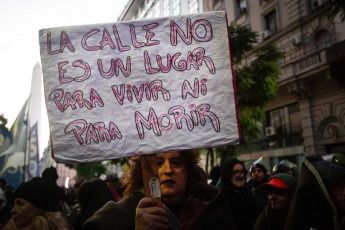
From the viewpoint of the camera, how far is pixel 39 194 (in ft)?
8.67

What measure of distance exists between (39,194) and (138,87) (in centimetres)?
133

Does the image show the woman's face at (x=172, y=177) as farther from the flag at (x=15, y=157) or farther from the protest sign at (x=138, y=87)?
the flag at (x=15, y=157)

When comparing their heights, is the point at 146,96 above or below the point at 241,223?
above

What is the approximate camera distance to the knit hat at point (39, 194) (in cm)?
264

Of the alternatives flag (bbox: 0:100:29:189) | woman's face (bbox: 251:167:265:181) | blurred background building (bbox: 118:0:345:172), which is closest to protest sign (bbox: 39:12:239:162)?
woman's face (bbox: 251:167:265:181)

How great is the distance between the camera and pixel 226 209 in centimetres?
207

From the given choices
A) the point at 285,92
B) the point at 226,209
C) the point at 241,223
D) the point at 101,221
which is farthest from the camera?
the point at 285,92

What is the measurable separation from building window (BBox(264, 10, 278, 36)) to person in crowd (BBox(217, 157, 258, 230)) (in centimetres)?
1574

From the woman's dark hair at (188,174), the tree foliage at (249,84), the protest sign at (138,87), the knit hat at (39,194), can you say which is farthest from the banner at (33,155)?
the tree foliage at (249,84)

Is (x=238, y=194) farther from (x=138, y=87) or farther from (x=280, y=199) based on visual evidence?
(x=138, y=87)

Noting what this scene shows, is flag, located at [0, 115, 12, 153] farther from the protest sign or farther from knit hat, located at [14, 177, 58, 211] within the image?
the protest sign

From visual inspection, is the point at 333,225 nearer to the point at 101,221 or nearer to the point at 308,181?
the point at 308,181

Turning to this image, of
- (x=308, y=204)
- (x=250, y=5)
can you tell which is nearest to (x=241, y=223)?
(x=308, y=204)

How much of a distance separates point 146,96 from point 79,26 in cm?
57
